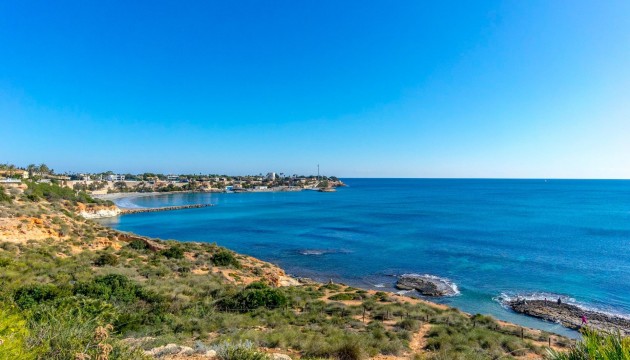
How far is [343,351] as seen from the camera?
34.0ft

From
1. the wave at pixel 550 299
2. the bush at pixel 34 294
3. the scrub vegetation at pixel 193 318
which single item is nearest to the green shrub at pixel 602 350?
the scrub vegetation at pixel 193 318

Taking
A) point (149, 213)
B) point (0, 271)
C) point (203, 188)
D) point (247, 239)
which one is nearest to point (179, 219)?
point (149, 213)

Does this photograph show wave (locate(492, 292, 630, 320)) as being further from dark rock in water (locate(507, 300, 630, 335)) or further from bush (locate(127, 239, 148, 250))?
bush (locate(127, 239, 148, 250))

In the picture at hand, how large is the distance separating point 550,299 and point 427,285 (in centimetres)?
917

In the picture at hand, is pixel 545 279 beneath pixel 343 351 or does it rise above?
beneath

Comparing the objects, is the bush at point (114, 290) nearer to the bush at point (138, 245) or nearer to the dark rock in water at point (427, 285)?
the bush at point (138, 245)

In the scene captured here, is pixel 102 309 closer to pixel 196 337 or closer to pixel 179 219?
pixel 196 337

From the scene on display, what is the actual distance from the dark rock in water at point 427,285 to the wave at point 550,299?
12.0ft

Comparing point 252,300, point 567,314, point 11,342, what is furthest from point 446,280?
point 11,342

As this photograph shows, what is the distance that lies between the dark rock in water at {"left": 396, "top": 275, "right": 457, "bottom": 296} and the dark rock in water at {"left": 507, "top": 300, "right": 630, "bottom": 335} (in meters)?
4.78

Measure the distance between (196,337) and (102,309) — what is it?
3.08 metres

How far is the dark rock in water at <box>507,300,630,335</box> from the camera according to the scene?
2091 centimetres

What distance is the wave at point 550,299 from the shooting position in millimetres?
23234

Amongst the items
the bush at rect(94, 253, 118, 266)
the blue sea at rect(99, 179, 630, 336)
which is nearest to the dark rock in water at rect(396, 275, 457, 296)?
the blue sea at rect(99, 179, 630, 336)
